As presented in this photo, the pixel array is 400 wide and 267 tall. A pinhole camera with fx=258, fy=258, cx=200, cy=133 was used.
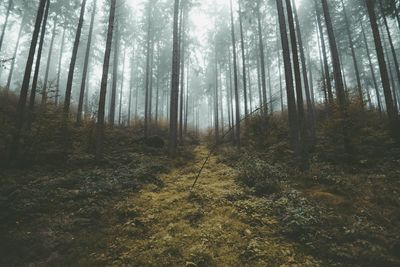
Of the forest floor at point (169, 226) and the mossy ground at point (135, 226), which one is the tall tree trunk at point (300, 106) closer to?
the forest floor at point (169, 226)

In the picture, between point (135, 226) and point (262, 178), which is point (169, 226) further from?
point (262, 178)

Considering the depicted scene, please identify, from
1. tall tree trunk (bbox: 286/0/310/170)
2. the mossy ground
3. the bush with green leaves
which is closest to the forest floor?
the mossy ground

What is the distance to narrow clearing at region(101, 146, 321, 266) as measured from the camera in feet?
18.2

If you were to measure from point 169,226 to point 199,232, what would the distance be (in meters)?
0.89

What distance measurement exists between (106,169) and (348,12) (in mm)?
31880

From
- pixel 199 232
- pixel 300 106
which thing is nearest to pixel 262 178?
pixel 300 106

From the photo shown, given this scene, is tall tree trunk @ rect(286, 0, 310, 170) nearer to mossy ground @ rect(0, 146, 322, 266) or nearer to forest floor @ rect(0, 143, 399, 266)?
forest floor @ rect(0, 143, 399, 266)

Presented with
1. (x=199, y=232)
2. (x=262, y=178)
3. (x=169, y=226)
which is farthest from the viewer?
(x=262, y=178)

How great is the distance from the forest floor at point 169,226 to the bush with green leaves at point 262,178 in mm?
417

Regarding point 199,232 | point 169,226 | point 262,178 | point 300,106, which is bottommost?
point 199,232

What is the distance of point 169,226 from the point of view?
7020 mm

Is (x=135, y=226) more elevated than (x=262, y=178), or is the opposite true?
(x=262, y=178)

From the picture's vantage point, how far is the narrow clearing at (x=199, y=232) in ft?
18.2

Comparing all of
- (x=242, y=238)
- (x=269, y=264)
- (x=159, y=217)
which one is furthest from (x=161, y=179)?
(x=269, y=264)
